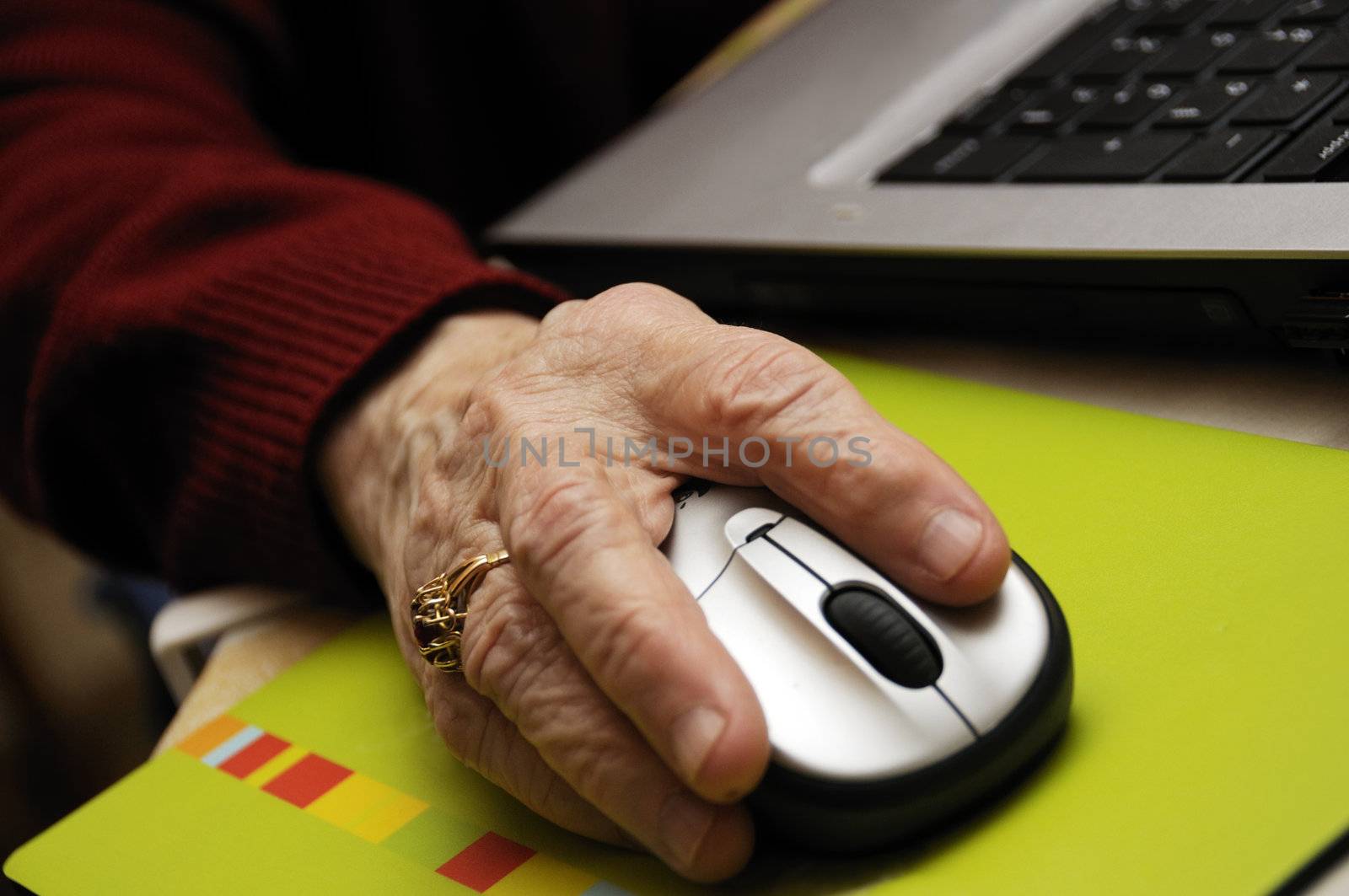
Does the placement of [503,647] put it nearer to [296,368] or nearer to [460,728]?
[460,728]

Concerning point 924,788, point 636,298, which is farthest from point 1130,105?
point 924,788

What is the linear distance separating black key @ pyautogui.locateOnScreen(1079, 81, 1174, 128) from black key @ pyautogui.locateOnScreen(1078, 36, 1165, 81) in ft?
0.06

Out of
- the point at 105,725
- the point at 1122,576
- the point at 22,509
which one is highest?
the point at 1122,576

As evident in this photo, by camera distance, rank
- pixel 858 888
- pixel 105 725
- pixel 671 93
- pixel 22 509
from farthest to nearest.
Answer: pixel 105 725 < pixel 671 93 < pixel 22 509 < pixel 858 888

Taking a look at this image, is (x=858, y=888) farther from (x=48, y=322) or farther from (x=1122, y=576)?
(x=48, y=322)

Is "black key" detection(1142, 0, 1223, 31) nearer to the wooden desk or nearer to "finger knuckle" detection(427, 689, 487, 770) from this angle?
the wooden desk

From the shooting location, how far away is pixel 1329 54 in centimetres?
47

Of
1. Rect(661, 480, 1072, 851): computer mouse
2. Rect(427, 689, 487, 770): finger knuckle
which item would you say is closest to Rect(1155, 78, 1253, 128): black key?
Rect(661, 480, 1072, 851): computer mouse

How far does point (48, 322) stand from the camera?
2.09 ft

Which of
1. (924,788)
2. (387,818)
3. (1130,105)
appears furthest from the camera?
(1130,105)

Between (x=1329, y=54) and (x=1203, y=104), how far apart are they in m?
0.05

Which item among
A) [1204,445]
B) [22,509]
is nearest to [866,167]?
[1204,445]

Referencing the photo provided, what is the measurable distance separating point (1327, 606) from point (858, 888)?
0.17 m

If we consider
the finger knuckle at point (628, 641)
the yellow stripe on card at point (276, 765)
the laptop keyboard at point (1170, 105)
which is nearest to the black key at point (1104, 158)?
the laptop keyboard at point (1170, 105)
